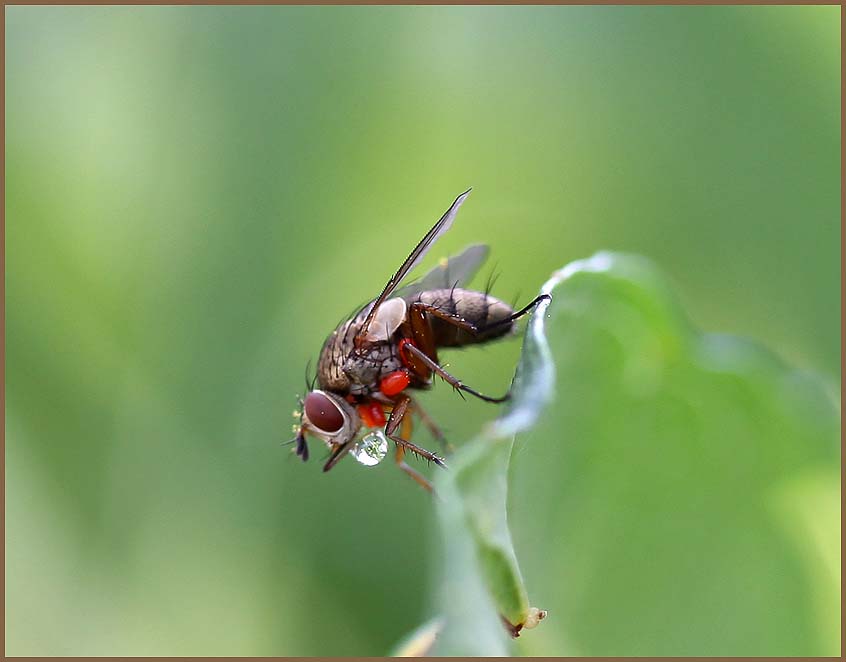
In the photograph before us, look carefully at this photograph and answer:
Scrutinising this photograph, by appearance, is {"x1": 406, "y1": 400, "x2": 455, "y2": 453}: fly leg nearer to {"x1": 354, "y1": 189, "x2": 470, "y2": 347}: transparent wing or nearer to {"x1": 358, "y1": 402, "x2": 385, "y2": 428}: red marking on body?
{"x1": 358, "y1": 402, "x2": 385, "y2": 428}: red marking on body

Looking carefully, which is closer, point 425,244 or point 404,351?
point 425,244

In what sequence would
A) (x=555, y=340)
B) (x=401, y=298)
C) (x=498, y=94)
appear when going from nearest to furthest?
(x=555, y=340), (x=401, y=298), (x=498, y=94)

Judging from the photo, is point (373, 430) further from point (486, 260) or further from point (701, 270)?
point (701, 270)

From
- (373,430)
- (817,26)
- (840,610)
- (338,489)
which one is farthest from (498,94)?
(840,610)

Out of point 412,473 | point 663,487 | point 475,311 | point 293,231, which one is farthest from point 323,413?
point 663,487

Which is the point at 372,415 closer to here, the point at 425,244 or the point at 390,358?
the point at 390,358

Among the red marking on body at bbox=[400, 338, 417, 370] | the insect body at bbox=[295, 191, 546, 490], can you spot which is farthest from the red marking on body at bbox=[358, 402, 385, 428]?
the red marking on body at bbox=[400, 338, 417, 370]

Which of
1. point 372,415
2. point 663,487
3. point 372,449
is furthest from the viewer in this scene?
point 372,415
